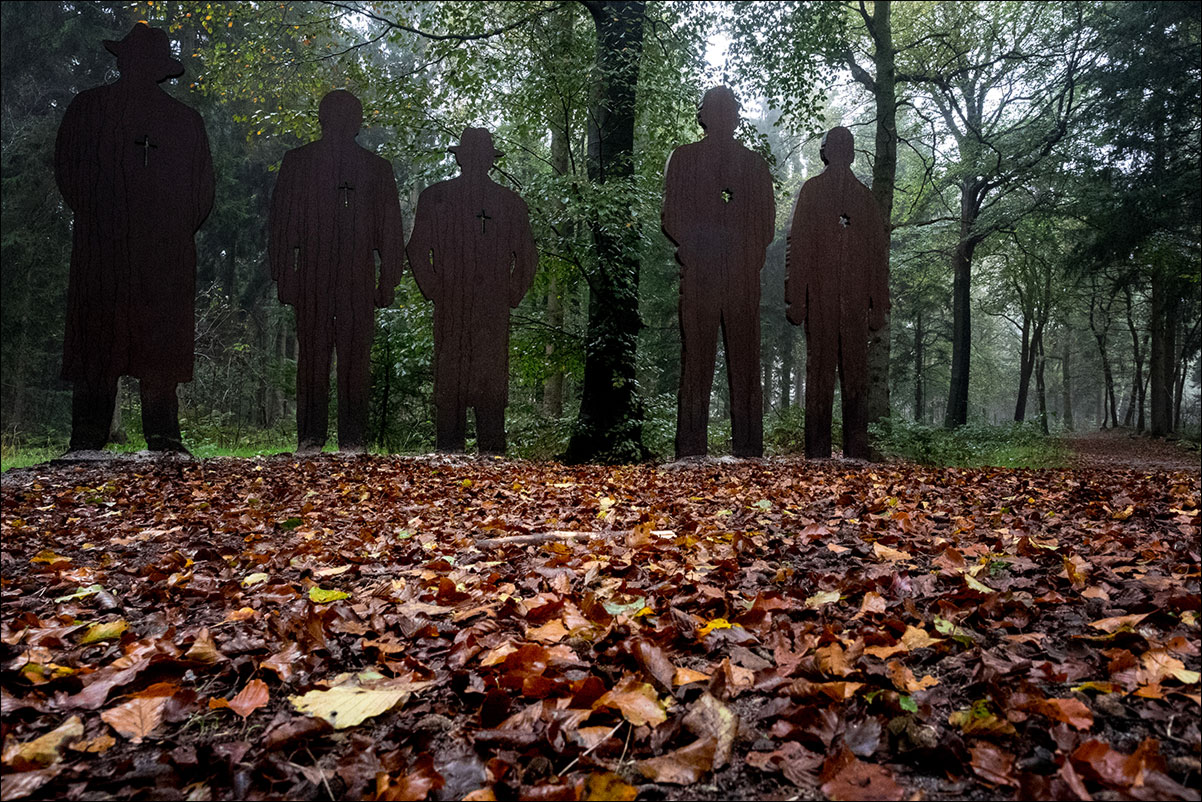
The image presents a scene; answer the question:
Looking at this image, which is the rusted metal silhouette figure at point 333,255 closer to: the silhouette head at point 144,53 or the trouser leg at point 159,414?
the trouser leg at point 159,414

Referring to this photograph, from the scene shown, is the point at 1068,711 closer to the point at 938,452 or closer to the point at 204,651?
the point at 204,651

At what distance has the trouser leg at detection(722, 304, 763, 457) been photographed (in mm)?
5918

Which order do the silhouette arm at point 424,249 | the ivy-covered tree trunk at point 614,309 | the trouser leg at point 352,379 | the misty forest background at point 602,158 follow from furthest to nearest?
1. the misty forest background at point 602,158
2. the ivy-covered tree trunk at point 614,309
3. the silhouette arm at point 424,249
4. the trouser leg at point 352,379

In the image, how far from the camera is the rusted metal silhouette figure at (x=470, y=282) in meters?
5.88

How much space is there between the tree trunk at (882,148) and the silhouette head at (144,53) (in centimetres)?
847

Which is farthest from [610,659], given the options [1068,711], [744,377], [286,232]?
[286,232]

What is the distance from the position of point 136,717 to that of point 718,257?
212 inches

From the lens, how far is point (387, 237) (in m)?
5.77

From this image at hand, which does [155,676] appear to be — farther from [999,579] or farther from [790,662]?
[999,579]

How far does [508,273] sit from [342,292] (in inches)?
58.8

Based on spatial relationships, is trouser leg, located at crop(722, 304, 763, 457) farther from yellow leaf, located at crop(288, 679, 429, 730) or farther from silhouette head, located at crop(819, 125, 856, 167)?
yellow leaf, located at crop(288, 679, 429, 730)

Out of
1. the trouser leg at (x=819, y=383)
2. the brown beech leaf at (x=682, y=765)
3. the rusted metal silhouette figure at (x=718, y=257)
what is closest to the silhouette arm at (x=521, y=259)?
the rusted metal silhouette figure at (x=718, y=257)

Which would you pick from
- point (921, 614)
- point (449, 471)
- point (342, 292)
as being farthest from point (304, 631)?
point (342, 292)

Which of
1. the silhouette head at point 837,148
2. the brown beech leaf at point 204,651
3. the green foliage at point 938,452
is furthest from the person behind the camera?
the green foliage at point 938,452
